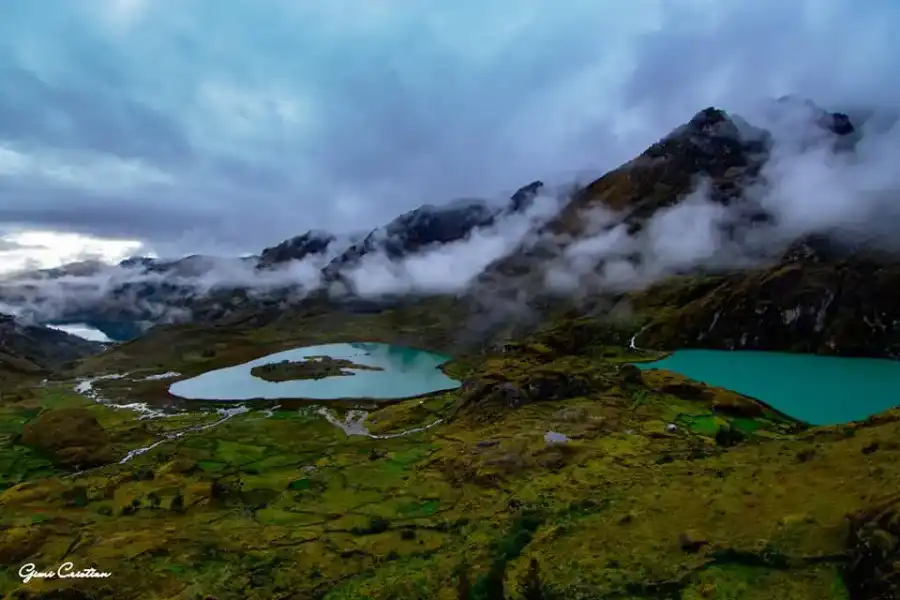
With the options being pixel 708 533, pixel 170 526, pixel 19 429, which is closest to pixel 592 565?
pixel 708 533

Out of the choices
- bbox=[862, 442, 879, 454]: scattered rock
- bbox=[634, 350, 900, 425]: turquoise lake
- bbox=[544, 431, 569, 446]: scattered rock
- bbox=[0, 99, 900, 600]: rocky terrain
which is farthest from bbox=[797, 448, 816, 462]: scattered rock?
bbox=[634, 350, 900, 425]: turquoise lake

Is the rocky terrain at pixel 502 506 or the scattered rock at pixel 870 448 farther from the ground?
the scattered rock at pixel 870 448

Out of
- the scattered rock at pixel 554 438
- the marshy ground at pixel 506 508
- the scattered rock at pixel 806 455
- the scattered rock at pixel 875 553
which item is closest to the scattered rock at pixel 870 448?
the marshy ground at pixel 506 508

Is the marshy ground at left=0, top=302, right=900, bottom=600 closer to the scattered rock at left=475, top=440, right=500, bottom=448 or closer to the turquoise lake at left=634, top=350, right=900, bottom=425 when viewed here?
the scattered rock at left=475, top=440, right=500, bottom=448

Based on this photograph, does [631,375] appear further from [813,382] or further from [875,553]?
[875,553]

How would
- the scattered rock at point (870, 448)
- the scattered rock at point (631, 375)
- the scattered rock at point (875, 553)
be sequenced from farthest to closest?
the scattered rock at point (631, 375), the scattered rock at point (870, 448), the scattered rock at point (875, 553)

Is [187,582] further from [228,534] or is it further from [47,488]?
[47,488]

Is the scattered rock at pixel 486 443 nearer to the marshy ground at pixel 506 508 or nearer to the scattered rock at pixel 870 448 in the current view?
the marshy ground at pixel 506 508

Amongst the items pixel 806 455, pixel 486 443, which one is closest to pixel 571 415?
pixel 486 443
